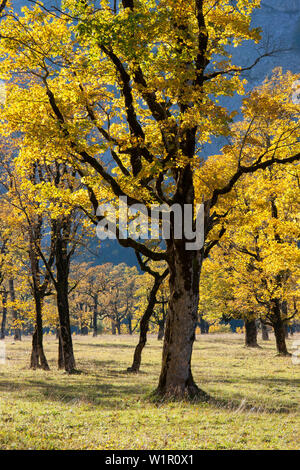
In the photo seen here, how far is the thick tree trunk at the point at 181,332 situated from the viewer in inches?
477

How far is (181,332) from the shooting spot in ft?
39.7

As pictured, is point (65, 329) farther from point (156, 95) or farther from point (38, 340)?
point (156, 95)

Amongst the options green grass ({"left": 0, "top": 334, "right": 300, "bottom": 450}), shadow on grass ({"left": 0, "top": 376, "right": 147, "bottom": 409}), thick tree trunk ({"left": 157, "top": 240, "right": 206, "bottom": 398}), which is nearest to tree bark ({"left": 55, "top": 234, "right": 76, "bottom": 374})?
green grass ({"left": 0, "top": 334, "right": 300, "bottom": 450})

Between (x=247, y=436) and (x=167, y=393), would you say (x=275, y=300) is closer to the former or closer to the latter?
(x=167, y=393)

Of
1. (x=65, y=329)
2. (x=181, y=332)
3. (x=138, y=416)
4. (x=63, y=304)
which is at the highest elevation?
(x=63, y=304)

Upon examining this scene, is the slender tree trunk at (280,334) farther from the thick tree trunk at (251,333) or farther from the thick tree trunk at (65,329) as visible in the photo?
the thick tree trunk at (65,329)

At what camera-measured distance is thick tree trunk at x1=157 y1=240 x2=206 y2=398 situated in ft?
39.7

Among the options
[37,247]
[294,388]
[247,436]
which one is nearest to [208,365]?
[294,388]

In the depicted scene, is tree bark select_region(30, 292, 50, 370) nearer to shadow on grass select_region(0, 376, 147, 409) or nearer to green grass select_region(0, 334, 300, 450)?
green grass select_region(0, 334, 300, 450)

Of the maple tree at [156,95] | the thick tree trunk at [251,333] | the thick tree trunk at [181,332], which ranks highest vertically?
the maple tree at [156,95]

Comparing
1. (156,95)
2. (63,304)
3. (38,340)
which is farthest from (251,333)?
(156,95)

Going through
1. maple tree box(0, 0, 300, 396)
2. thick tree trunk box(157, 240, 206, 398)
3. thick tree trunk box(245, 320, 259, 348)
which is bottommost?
thick tree trunk box(245, 320, 259, 348)

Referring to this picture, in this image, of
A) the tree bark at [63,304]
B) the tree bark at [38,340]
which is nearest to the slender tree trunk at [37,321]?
the tree bark at [38,340]

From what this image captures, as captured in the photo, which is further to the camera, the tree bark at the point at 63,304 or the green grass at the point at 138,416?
the tree bark at the point at 63,304
